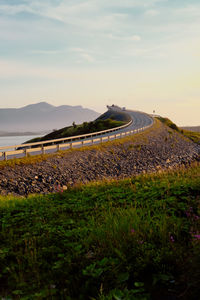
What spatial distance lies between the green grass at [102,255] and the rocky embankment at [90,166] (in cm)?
441

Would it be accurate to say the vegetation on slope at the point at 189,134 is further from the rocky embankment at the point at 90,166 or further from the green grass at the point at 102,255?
the green grass at the point at 102,255

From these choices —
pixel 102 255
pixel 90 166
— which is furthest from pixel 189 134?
pixel 102 255

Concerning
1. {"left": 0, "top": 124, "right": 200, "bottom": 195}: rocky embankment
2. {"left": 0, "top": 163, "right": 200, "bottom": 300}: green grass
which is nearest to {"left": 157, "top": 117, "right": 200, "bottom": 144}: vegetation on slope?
{"left": 0, "top": 124, "right": 200, "bottom": 195}: rocky embankment

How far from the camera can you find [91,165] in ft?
74.8

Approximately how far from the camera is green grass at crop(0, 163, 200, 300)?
434 cm

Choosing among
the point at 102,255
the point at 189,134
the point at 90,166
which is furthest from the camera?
the point at 189,134

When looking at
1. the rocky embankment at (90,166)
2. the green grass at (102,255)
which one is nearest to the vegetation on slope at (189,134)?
the rocky embankment at (90,166)

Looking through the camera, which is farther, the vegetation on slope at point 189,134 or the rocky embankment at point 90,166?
the vegetation on slope at point 189,134

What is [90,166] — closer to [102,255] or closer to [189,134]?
[102,255]

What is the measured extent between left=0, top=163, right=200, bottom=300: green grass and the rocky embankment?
4412 millimetres

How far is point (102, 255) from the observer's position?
526 cm

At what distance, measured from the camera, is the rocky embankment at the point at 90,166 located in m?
16.5

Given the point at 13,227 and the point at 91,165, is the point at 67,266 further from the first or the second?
the point at 91,165

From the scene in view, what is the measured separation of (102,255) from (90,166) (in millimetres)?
17315
